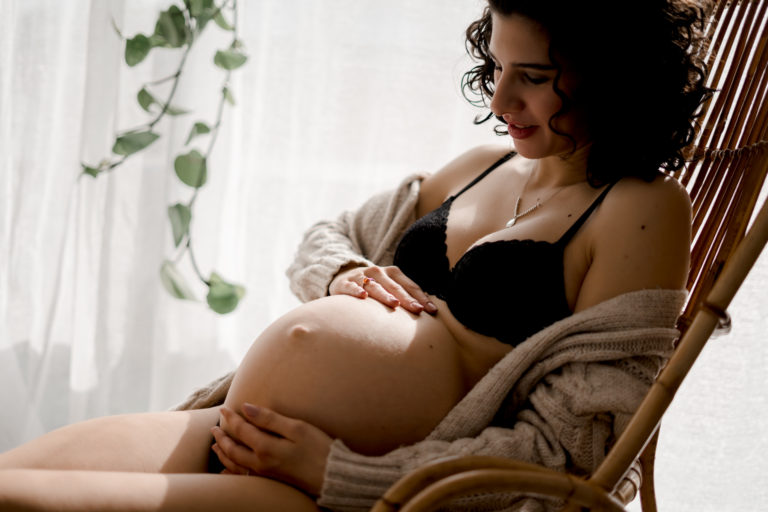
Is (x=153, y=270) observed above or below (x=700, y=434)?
above

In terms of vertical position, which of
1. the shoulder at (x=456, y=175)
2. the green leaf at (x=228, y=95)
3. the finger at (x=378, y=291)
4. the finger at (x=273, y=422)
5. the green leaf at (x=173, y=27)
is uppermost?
the green leaf at (x=173, y=27)

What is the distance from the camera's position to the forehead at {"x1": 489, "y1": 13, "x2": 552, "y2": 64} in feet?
3.48

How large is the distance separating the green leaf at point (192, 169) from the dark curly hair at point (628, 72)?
96cm

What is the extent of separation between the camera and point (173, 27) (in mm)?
1756

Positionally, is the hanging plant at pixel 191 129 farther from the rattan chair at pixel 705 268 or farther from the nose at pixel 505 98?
the rattan chair at pixel 705 268

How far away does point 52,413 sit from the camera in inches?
77.5

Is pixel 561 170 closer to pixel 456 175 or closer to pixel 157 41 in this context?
pixel 456 175

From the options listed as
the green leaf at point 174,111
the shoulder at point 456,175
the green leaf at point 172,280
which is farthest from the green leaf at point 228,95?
the shoulder at point 456,175

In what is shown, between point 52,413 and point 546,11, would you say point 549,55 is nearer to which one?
point 546,11

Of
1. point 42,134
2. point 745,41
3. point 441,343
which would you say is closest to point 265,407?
point 441,343

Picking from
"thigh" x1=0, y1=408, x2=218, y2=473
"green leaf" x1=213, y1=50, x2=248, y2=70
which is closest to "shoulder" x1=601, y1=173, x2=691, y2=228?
"thigh" x1=0, y1=408, x2=218, y2=473

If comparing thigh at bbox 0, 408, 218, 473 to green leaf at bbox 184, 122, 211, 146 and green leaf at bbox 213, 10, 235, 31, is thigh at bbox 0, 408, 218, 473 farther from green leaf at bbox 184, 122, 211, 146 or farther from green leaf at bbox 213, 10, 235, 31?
green leaf at bbox 213, 10, 235, 31

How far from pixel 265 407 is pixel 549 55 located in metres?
0.63

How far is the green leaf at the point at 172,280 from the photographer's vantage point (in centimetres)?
189
